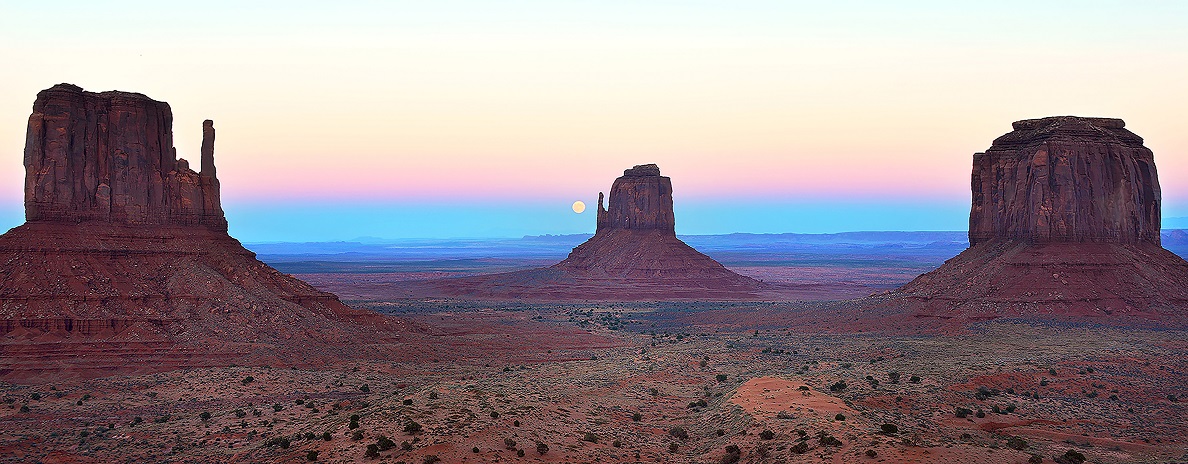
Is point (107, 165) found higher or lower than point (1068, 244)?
higher

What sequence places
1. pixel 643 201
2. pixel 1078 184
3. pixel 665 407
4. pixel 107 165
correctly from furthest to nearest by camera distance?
pixel 643 201, pixel 1078 184, pixel 107 165, pixel 665 407

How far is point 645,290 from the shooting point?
112m

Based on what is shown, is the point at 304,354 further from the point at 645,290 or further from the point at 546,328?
the point at 645,290

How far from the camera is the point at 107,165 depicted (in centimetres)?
4969

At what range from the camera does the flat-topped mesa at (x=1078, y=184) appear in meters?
62.8

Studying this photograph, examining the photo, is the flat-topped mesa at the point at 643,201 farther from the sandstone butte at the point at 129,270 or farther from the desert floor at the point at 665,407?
the sandstone butte at the point at 129,270

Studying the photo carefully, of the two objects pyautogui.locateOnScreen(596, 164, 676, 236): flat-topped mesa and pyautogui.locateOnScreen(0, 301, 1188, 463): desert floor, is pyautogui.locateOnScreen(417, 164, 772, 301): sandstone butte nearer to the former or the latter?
pyautogui.locateOnScreen(596, 164, 676, 236): flat-topped mesa

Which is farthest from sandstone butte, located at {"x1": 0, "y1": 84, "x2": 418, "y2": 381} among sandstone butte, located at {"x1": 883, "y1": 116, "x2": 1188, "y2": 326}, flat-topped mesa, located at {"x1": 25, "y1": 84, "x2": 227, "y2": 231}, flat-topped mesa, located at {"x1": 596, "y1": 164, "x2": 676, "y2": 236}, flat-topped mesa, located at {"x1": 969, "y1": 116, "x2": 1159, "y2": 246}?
flat-topped mesa, located at {"x1": 596, "y1": 164, "x2": 676, "y2": 236}

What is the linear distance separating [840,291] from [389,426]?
339 ft

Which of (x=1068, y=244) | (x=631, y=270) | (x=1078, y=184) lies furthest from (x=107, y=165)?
(x=631, y=270)

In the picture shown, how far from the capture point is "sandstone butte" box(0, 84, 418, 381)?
43.7 m

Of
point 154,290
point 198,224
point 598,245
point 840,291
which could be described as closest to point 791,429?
point 154,290

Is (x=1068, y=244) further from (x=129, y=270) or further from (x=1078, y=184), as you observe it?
(x=129, y=270)

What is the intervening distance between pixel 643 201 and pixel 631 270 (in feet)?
44.7
